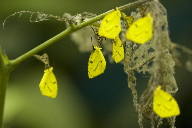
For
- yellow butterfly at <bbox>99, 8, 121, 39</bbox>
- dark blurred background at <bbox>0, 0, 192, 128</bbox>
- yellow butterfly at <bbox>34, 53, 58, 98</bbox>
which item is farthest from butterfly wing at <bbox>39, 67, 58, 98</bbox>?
dark blurred background at <bbox>0, 0, 192, 128</bbox>

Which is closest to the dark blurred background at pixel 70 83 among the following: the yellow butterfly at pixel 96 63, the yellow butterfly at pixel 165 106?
the yellow butterfly at pixel 96 63

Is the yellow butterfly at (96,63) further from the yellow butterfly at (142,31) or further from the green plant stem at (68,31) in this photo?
the yellow butterfly at (142,31)

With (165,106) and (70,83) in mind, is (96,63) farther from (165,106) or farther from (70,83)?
(70,83)

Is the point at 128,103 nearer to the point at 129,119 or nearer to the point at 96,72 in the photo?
the point at 129,119

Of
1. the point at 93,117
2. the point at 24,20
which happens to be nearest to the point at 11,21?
the point at 24,20

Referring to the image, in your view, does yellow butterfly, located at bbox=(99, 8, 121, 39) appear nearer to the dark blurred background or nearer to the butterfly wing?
the butterfly wing
